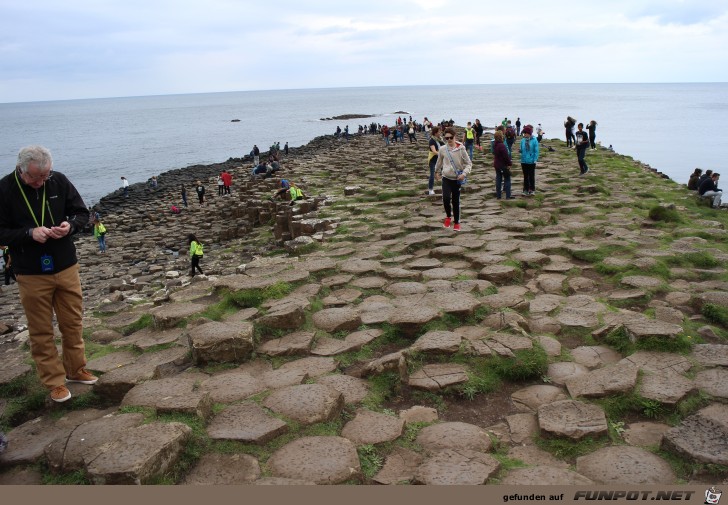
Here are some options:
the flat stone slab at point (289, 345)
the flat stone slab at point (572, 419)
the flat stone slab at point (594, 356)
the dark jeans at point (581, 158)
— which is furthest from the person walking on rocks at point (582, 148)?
the flat stone slab at point (572, 419)

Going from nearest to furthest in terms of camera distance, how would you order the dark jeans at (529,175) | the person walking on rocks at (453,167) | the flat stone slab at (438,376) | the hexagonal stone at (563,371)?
the flat stone slab at (438,376), the hexagonal stone at (563,371), the person walking on rocks at (453,167), the dark jeans at (529,175)

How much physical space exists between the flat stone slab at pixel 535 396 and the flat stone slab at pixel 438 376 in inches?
17.1

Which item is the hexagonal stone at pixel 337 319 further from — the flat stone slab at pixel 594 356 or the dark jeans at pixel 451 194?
the dark jeans at pixel 451 194

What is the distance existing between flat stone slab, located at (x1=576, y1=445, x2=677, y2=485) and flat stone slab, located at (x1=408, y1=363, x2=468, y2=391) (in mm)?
1170

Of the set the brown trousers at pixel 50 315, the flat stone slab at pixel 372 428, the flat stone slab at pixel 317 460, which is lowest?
the flat stone slab at pixel 372 428

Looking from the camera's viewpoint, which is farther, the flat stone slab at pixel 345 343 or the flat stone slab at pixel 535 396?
the flat stone slab at pixel 345 343

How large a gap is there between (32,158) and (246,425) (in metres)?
2.52

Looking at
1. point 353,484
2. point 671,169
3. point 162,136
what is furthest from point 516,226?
point 162,136

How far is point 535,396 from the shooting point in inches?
166

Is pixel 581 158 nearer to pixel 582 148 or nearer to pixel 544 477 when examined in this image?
pixel 582 148

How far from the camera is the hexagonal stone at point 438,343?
4.71 metres

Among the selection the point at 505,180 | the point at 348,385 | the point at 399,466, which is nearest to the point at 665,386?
the point at 399,466

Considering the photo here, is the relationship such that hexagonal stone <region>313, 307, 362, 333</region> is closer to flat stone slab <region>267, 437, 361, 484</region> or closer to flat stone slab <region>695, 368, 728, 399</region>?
flat stone slab <region>267, 437, 361, 484</region>

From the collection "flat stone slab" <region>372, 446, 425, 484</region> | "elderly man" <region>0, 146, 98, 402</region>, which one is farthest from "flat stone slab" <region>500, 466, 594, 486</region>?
"elderly man" <region>0, 146, 98, 402</region>
